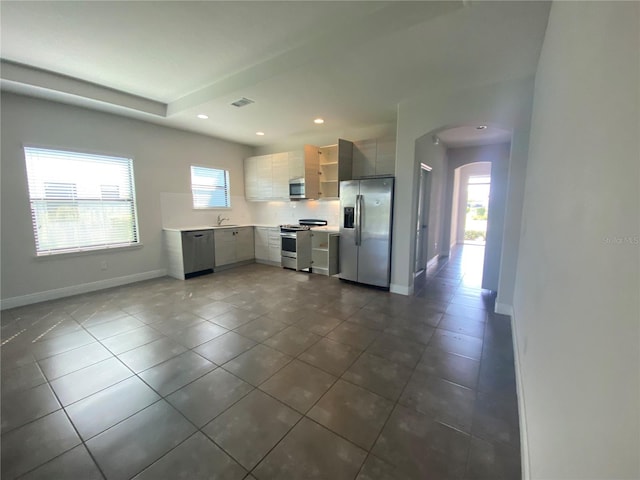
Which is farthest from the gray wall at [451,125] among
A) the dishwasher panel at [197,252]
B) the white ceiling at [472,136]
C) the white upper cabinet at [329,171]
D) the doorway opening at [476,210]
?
the doorway opening at [476,210]

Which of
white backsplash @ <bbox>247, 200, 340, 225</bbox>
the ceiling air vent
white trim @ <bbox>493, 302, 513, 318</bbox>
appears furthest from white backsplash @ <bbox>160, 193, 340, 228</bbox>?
white trim @ <bbox>493, 302, 513, 318</bbox>

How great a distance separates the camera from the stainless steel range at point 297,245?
532 cm

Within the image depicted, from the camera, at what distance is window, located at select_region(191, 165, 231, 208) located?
5.59 metres

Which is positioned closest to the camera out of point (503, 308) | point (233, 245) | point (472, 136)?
point (503, 308)

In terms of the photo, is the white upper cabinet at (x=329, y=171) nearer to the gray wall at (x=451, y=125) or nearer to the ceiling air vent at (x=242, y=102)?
the gray wall at (x=451, y=125)

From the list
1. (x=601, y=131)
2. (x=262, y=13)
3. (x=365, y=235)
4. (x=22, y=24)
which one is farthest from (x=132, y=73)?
(x=601, y=131)

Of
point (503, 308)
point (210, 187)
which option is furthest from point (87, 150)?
point (503, 308)

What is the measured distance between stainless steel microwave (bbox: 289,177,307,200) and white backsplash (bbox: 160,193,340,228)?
0.48m

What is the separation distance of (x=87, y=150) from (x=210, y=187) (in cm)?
217

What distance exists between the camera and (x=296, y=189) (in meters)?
5.47

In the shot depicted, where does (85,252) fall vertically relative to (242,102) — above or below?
below

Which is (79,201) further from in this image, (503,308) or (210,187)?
(503,308)

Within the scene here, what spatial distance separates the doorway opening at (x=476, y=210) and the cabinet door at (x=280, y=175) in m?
6.48

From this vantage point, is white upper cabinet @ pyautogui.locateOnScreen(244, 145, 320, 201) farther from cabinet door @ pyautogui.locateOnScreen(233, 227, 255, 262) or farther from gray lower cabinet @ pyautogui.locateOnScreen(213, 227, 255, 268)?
gray lower cabinet @ pyautogui.locateOnScreen(213, 227, 255, 268)
